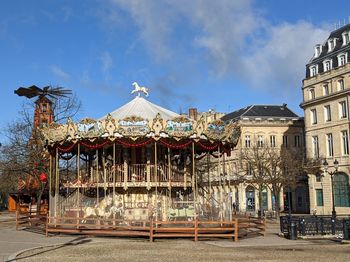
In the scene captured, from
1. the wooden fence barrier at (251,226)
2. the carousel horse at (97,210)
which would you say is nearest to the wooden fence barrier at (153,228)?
the wooden fence barrier at (251,226)

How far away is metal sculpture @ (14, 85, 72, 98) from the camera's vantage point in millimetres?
41188

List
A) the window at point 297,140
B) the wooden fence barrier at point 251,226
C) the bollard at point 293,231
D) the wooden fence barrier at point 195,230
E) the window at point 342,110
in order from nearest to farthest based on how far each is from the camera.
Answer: the wooden fence barrier at point 195,230 < the bollard at point 293,231 < the wooden fence barrier at point 251,226 < the window at point 342,110 < the window at point 297,140

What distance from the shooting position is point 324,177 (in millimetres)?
59312

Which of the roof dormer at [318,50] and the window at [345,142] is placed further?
the roof dormer at [318,50]

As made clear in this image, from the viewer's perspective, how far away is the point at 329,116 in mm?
60062

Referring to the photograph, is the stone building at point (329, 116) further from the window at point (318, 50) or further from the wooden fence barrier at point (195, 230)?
the wooden fence barrier at point (195, 230)

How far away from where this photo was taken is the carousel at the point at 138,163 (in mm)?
26891

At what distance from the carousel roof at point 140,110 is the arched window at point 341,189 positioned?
31.3 metres

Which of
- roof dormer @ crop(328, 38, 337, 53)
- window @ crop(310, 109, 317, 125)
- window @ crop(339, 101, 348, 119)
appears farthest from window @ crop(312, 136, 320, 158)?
roof dormer @ crop(328, 38, 337, 53)

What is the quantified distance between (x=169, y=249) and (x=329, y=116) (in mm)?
44501

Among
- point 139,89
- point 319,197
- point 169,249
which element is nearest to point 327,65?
point 319,197

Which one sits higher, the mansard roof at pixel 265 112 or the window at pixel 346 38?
the window at pixel 346 38

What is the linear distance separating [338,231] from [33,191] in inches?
1407

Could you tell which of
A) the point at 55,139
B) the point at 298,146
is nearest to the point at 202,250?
the point at 55,139
